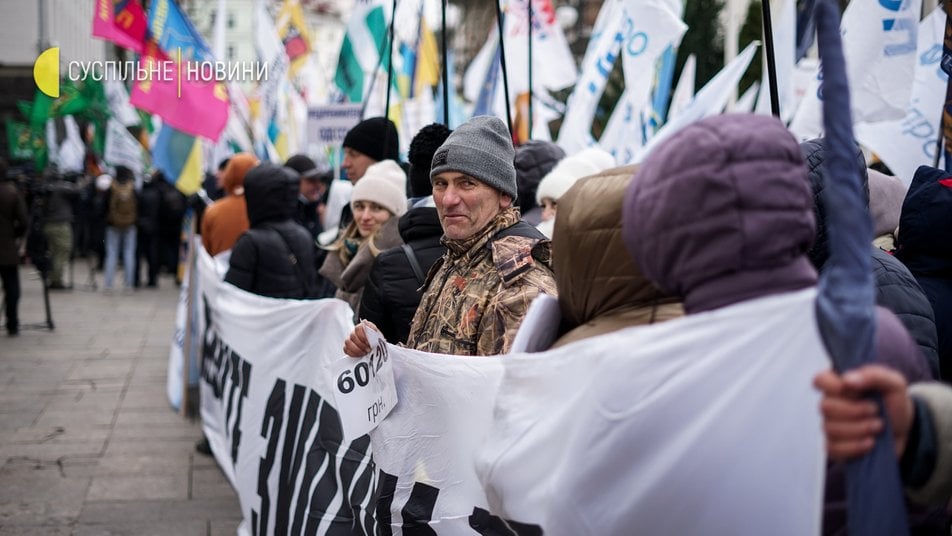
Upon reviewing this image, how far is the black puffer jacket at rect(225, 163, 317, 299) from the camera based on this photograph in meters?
6.05

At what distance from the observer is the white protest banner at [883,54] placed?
18.3 ft

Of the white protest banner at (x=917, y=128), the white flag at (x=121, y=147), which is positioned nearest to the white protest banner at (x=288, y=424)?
the white protest banner at (x=917, y=128)

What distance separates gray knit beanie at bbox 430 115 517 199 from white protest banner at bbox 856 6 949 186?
10.9 feet

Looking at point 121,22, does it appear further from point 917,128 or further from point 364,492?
point 364,492

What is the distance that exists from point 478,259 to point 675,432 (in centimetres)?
144

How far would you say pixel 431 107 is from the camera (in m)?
12.6

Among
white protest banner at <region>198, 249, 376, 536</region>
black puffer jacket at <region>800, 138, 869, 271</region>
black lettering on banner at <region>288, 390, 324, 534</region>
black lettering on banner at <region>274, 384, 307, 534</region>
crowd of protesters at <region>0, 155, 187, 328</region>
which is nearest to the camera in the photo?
black puffer jacket at <region>800, 138, 869, 271</region>

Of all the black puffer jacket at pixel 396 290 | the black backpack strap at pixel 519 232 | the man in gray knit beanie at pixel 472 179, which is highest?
the man in gray knit beanie at pixel 472 179

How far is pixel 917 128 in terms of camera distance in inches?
234

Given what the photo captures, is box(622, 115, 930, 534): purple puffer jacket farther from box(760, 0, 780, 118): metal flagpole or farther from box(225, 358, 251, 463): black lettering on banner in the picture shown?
box(225, 358, 251, 463): black lettering on banner

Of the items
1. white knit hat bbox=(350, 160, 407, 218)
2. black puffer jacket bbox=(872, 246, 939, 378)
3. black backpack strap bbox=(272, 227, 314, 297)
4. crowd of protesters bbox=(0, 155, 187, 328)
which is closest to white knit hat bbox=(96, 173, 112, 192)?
crowd of protesters bbox=(0, 155, 187, 328)

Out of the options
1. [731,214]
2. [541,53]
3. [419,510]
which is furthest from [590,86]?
[731,214]

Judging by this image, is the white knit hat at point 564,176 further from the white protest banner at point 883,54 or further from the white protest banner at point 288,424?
the white protest banner at point 288,424

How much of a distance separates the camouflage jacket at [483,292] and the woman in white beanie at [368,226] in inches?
51.4
